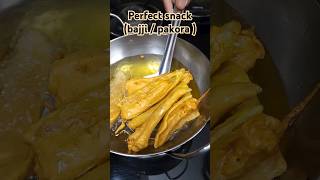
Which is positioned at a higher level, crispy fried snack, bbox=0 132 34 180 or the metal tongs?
the metal tongs

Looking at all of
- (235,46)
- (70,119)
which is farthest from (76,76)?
(235,46)

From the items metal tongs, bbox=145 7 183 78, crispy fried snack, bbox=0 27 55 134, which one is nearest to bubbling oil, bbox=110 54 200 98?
metal tongs, bbox=145 7 183 78

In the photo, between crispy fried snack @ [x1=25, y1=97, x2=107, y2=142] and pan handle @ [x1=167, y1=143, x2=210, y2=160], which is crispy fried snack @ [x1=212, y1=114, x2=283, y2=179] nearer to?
pan handle @ [x1=167, y1=143, x2=210, y2=160]

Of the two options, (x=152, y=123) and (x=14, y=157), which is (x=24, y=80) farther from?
(x=152, y=123)

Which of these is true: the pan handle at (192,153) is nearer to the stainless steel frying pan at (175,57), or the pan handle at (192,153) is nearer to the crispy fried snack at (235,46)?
the stainless steel frying pan at (175,57)

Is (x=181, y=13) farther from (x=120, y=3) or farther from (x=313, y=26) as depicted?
(x=313, y=26)

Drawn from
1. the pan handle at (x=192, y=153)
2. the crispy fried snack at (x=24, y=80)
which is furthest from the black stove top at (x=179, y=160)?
the crispy fried snack at (x=24, y=80)
